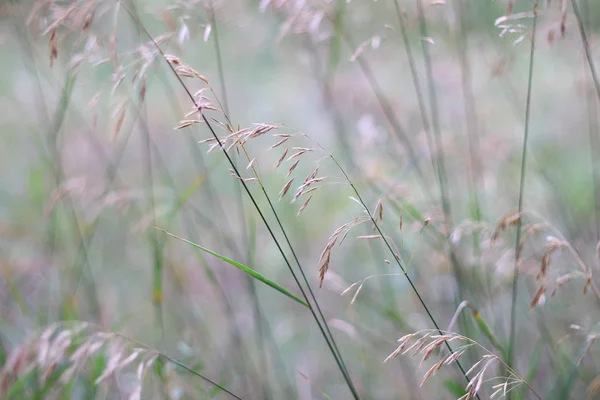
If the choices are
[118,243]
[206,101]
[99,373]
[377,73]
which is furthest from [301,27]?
[377,73]

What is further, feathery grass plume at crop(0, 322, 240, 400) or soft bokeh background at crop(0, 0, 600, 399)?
soft bokeh background at crop(0, 0, 600, 399)

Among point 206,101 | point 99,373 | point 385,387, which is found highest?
point 206,101

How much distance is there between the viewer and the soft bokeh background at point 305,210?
1.25 metres

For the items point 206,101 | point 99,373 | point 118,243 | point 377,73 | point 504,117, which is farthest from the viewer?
point 377,73

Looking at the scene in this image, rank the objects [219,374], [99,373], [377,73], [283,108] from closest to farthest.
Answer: [99,373] → [219,374] → [283,108] → [377,73]

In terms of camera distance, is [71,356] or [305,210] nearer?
[71,356]

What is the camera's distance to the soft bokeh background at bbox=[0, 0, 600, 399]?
A: 4.09 feet

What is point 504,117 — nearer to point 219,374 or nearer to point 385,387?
point 385,387

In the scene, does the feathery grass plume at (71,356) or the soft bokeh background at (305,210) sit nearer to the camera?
the feathery grass plume at (71,356)

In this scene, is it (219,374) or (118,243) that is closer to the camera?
(219,374)

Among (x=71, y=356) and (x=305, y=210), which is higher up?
(x=71, y=356)

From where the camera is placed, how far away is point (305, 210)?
9.16 feet

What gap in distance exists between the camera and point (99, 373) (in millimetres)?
1220

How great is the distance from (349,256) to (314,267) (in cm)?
14
